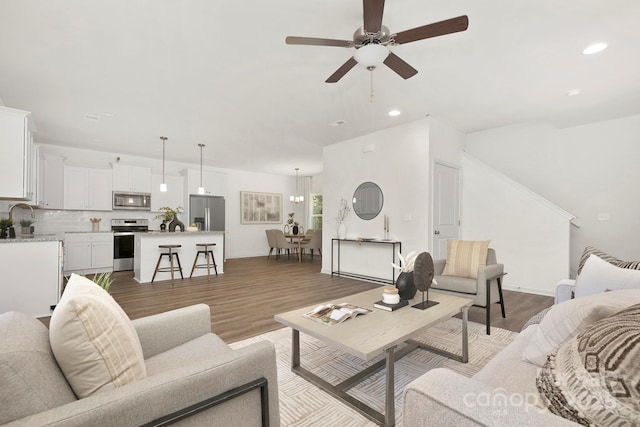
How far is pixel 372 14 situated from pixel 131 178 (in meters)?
6.86

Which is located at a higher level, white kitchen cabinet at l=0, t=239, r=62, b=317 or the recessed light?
the recessed light

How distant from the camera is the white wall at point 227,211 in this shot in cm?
628

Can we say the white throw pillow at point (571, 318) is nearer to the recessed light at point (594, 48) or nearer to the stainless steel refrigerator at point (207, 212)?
the recessed light at point (594, 48)

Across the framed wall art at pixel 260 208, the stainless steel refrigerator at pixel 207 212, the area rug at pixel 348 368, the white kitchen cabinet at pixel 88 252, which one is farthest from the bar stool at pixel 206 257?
the area rug at pixel 348 368

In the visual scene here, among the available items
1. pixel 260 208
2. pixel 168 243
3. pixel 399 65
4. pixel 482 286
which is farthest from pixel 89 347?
pixel 260 208

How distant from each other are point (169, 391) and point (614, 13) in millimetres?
3741

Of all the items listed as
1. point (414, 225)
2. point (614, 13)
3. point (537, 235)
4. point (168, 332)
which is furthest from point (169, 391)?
point (537, 235)

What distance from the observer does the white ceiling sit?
7.54 feet

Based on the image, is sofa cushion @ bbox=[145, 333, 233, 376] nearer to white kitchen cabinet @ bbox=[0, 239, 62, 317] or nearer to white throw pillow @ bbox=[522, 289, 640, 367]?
white throw pillow @ bbox=[522, 289, 640, 367]

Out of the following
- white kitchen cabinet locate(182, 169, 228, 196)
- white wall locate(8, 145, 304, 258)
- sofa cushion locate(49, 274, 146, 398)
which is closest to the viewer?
sofa cushion locate(49, 274, 146, 398)

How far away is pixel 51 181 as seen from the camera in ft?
19.5

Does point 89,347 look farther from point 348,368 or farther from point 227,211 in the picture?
point 227,211

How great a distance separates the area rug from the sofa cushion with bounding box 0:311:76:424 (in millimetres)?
1177

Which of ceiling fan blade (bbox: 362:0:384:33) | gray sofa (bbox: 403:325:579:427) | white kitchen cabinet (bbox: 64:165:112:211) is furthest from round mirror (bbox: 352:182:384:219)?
white kitchen cabinet (bbox: 64:165:112:211)
